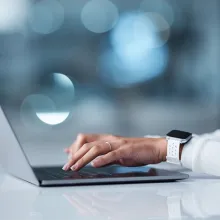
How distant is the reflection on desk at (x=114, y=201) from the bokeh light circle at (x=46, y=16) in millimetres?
7583

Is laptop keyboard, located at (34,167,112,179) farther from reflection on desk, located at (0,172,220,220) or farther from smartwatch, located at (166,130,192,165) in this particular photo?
smartwatch, located at (166,130,192,165)

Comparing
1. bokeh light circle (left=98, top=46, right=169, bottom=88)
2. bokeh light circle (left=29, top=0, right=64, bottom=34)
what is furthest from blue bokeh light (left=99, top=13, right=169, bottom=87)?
bokeh light circle (left=29, top=0, right=64, bottom=34)

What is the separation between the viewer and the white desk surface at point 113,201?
76 centimetres

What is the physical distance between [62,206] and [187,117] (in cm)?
692

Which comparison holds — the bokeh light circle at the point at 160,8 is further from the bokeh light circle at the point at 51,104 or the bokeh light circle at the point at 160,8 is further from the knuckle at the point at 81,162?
the knuckle at the point at 81,162

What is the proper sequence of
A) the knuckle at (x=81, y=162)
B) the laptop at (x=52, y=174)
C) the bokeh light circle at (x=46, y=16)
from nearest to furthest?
1. the laptop at (x=52, y=174)
2. the knuckle at (x=81, y=162)
3. the bokeh light circle at (x=46, y=16)

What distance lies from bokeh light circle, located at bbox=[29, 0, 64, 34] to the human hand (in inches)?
286

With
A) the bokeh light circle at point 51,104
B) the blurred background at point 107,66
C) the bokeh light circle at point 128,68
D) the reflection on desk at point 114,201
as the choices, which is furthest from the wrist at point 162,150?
the bokeh light circle at point 128,68

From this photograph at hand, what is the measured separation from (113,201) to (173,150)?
1.54 feet

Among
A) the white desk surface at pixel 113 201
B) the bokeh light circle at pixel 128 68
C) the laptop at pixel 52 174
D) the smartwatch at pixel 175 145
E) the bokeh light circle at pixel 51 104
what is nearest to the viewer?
the white desk surface at pixel 113 201

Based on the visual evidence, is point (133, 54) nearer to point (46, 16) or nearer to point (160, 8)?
point (160, 8)

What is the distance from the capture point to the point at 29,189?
1.00 m

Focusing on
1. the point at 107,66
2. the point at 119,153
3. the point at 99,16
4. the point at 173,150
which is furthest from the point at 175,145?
the point at 99,16

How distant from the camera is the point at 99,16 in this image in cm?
915
